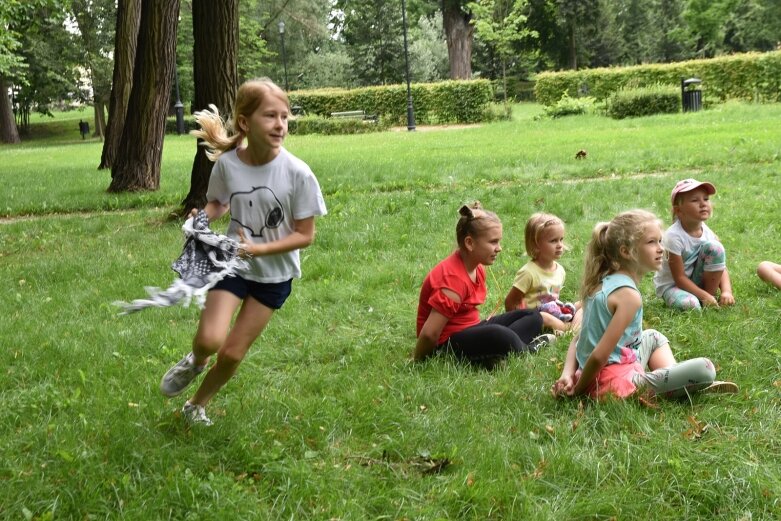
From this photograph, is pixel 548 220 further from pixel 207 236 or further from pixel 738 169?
pixel 738 169

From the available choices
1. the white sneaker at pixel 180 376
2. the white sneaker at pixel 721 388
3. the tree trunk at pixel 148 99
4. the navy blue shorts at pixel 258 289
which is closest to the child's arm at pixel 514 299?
the white sneaker at pixel 721 388

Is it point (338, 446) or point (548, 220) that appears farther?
point (548, 220)

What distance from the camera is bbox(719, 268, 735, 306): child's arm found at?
18.1ft

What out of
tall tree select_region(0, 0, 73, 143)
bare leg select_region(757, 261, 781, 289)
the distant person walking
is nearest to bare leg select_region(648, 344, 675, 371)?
bare leg select_region(757, 261, 781, 289)

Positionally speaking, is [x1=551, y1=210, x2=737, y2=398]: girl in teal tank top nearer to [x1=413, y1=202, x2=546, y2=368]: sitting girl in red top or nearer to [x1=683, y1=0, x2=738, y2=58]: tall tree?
[x1=413, y1=202, x2=546, y2=368]: sitting girl in red top

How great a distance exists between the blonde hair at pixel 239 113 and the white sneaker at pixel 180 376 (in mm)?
1003

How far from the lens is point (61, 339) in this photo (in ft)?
17.7

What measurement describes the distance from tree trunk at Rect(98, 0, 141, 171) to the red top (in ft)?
47.1

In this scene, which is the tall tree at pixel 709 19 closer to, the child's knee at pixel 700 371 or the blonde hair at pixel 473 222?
the blonde hair at pixel 473 222

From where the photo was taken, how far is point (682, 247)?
18.4 ft

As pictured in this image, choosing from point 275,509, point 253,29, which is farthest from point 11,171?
point 253,29

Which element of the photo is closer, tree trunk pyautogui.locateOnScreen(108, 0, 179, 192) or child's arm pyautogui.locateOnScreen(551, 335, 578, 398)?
child's arm pyautogui.locateOnScreen(551, 335, 578, 398)

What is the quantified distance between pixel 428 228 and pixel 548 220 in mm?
3229

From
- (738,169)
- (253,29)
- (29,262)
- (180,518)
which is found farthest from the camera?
(253,29)
